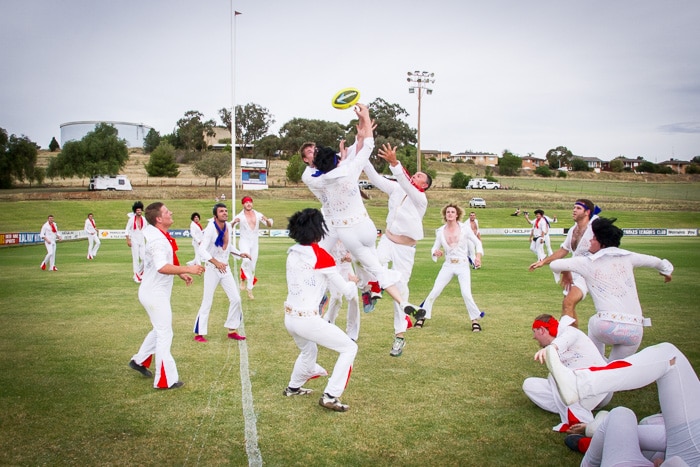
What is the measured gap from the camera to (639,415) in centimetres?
604

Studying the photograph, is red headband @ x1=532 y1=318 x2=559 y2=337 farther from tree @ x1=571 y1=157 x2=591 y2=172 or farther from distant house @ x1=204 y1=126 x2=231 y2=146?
tree @ x1=571 y1=157 x2=591 y2=172

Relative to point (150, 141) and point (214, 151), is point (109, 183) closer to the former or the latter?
point (214, 151)

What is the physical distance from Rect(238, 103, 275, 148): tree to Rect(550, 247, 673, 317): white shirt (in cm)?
9686

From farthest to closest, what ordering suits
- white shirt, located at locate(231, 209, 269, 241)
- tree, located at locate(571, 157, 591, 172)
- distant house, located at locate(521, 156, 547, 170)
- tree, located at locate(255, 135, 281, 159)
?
distant house, located at locate(521, 156, 547, 170) < tree, located at locate(571, 157, 591, 172) < tree, located at locate(255, 135, 281, 159) < white shirt, located at locate(231, 209, 269, 241)

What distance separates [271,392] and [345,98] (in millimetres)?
4297

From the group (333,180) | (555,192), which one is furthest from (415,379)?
(555,192)

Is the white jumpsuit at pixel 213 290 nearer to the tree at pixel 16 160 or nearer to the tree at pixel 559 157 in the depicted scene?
the tree at pixel 16 160

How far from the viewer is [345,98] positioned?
311 inches

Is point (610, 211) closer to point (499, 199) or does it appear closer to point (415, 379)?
point (499, 199)

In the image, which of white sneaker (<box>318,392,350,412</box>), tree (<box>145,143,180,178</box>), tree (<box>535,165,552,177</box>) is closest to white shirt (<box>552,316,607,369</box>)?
white sneaker (<box>318,392,350,412</box>)

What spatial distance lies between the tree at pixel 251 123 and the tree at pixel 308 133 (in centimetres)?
603

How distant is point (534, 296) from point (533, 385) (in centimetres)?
862

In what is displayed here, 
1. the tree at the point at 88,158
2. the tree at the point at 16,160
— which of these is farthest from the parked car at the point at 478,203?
the tree at the point at 16,160

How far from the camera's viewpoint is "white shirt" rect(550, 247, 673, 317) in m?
6.23
